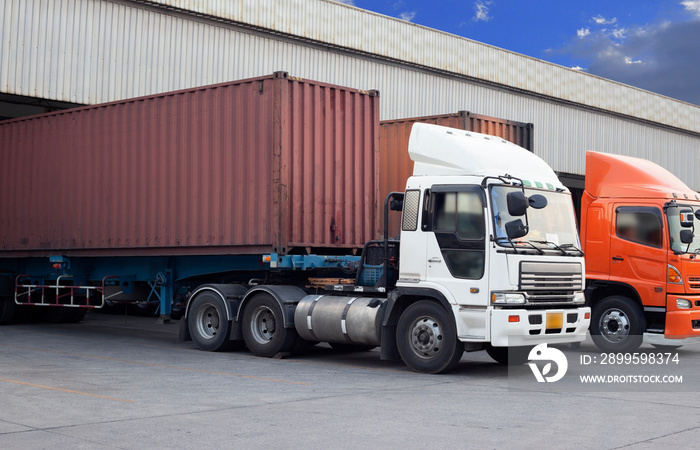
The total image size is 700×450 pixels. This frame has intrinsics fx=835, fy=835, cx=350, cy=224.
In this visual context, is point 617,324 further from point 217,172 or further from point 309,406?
point 309,406

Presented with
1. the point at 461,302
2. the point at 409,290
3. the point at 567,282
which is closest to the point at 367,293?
the point at 409,290

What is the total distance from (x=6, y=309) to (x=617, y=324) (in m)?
12.3

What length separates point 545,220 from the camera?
10.4 meters

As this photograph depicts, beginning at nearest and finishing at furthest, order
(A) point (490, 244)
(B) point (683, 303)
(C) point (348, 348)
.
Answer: (A) point (490, 244), (B) point (683, 303), (C) point (348, 348)

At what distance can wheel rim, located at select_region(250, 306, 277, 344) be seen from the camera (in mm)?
12273

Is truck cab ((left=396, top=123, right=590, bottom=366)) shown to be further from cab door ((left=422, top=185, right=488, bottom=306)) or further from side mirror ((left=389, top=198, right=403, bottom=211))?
side mirror ((left=389, top=198, right=403, bottom=211))

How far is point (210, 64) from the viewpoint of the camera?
21281 mm

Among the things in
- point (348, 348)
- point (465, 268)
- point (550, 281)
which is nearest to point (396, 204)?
point (465, 268)

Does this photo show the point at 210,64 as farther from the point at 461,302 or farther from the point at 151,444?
the point at 151,444

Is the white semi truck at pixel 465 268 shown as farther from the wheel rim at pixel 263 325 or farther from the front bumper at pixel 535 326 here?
the wheel rim at pixel 263 325

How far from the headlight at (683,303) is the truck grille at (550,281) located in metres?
2.77

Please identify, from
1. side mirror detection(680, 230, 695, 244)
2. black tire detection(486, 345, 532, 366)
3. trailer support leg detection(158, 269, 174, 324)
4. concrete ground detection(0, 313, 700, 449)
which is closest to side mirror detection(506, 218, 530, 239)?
concrete ground detection(0, 313, 700, 449)

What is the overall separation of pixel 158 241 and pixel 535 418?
805 centimetres

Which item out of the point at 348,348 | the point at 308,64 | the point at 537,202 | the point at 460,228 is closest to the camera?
the point at 537,202
